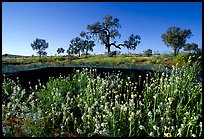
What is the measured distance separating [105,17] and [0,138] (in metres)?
32.6

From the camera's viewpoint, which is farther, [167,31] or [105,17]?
[167,31]

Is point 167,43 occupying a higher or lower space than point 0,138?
higher

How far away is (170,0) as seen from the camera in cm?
396

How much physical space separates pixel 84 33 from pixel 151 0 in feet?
106

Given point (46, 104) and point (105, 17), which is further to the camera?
point (105, 17)

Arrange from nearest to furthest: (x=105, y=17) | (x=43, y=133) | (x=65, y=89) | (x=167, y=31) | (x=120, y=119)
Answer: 1. (x=43, y=133)
2. (x=120, y=119)
3. (x=65, y=89)
4. (x=105, y=17)
5. (x=167, y=31)

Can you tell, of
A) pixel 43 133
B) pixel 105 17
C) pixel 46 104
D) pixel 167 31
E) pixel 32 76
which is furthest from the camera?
pixel 167 31

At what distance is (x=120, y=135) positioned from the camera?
470cm

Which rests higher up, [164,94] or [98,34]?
[98,34]

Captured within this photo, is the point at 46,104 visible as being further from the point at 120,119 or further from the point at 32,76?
the point at 32,76

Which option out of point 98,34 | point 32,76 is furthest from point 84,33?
point 32,76

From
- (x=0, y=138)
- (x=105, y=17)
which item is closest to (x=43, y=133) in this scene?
(x=0, y=138)

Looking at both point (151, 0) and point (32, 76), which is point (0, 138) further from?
point (32, 76)

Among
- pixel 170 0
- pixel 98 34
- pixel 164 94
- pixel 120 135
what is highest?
pixel 98 34
